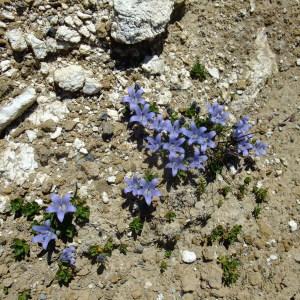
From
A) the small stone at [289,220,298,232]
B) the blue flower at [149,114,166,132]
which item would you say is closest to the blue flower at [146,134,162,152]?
the blue flower at [149,114,166,132]

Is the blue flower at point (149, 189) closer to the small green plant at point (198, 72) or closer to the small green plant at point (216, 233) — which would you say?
the small green plant at point (216, 233)

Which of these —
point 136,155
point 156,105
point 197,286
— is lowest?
point 197,286

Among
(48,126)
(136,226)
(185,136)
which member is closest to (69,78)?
(48,126)

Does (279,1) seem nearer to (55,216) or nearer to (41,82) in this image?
(41,82)

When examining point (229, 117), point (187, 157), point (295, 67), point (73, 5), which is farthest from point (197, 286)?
point (73, 5)

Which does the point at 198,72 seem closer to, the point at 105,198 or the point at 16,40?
the point at 105,198

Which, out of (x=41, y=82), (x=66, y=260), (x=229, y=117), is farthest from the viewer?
(x=229, y=117)

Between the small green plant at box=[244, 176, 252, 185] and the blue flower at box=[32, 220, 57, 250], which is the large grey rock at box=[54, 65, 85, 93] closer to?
the blue flower at box=[32, 220, 57, 250]
